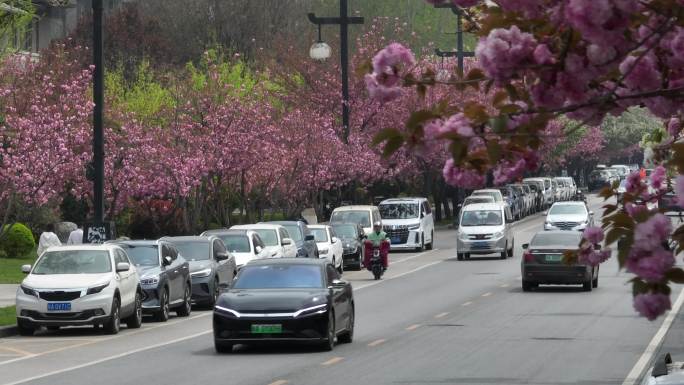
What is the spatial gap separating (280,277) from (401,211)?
35622mm

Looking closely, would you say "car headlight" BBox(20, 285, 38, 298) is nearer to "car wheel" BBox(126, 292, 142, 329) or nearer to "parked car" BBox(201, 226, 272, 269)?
"car wheel" BBox(126, 292, 142, 329)

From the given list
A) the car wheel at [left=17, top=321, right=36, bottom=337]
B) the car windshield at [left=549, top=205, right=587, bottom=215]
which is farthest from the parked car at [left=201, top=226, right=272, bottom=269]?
the car windshield at [left=549, top=205, right=587, bottom=215]

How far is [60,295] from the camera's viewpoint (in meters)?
28.4

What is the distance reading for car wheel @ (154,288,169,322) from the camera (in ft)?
105

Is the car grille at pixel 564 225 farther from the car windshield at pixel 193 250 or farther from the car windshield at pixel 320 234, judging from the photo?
the car windshield at pixel 193 250

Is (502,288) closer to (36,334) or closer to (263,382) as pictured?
(36,334)

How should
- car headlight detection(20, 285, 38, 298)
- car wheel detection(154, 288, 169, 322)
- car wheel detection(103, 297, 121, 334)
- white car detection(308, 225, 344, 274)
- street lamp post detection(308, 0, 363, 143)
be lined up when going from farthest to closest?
street lamp post detection(308, 0, 363, 143) → white car detection(308, 225, 344, 274) → car wheel detection(154, 288, 169, 322) → car wheel detection(103, 297, 121, 334) → car headlight detection(20, 285, 38, 298)

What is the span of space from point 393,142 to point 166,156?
43.5 metres

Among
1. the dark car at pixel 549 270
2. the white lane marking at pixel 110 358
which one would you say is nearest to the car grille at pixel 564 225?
the dark car at pixel 549 270

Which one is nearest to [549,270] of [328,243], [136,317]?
[328,243]

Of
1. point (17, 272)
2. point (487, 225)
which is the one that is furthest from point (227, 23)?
point (17, 272)

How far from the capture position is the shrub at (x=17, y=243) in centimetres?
4972

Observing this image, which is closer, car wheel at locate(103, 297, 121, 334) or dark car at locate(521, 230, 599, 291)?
car wheel at locate(103, 297, 121, 334)

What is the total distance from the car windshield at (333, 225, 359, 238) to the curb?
23576 millimetres
